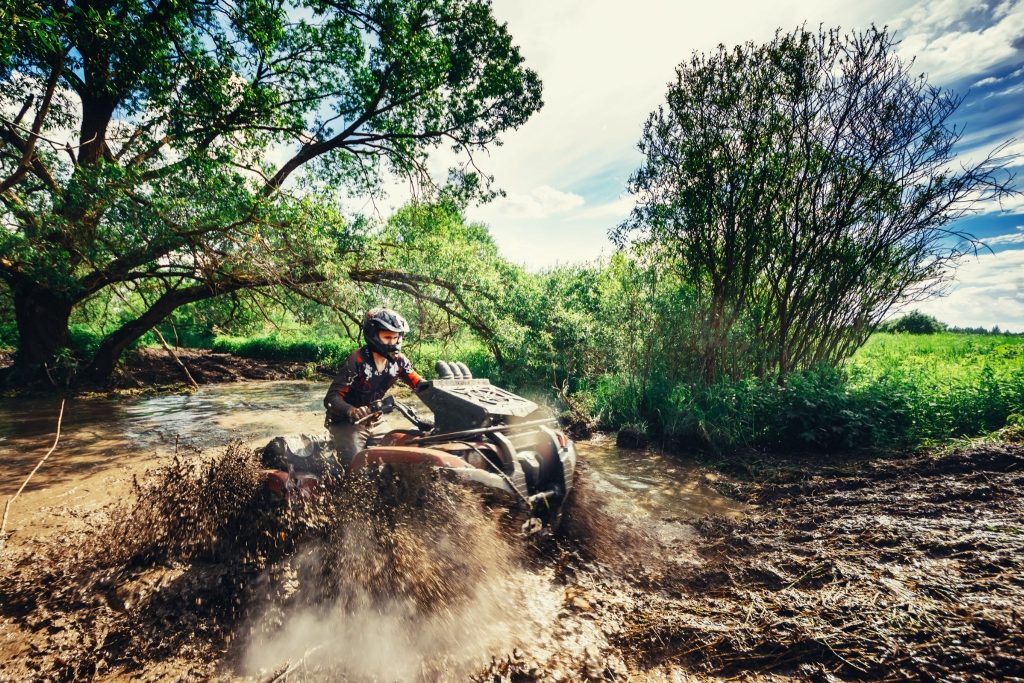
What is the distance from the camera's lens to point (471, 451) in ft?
11.3

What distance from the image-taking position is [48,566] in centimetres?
382

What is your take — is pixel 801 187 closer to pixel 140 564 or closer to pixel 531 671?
pixel 531 671

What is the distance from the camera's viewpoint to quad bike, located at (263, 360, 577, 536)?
331cm

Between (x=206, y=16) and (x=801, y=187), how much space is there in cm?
1237

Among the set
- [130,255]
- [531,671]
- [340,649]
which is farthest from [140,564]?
[130,255]

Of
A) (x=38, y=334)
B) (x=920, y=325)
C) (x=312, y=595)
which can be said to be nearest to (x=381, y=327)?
(x=312, y=595)

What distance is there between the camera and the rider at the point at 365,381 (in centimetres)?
414

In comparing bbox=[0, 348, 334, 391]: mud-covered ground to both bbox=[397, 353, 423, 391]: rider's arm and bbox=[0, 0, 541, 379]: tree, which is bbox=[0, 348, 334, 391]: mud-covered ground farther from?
bbox=[397, 353, 423, 391]: rider's arm

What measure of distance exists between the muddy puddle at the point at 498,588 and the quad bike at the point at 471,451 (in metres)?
0.18

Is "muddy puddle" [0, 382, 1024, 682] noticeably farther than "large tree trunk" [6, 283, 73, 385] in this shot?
No

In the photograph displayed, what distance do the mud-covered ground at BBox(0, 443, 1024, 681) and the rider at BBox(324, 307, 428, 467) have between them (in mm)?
800

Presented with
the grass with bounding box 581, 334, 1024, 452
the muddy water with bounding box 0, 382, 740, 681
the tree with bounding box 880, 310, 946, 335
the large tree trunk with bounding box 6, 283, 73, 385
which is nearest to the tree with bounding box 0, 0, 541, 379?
the large tree trunk with bounding box 6, 283, 73, 385

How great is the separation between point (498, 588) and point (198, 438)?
8.69m

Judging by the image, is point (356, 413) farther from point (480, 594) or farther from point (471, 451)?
point (480, 594)
